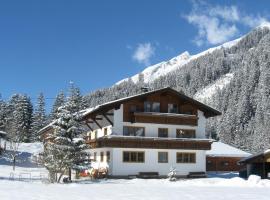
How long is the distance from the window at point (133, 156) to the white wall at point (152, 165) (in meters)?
0.35

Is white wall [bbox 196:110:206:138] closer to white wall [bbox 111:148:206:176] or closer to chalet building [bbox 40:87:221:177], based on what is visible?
chalet building [bbox 40:87:221:177]

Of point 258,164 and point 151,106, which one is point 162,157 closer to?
point 151,106

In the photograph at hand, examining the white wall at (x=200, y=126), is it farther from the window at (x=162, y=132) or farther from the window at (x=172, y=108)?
the window at (x=162, y=132)

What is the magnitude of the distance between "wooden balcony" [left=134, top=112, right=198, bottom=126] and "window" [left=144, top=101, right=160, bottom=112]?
124 cm

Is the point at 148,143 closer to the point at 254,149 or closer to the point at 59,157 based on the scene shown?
the point at 59,157

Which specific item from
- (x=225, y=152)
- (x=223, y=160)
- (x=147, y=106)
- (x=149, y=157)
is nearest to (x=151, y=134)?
(x=149, y=157)

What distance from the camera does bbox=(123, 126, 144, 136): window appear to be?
170 ft

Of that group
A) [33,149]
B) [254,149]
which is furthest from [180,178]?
[254,149]

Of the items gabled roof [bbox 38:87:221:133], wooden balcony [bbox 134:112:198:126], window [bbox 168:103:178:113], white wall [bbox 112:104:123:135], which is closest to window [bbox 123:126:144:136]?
white wall [bbox 112:104:123:135]

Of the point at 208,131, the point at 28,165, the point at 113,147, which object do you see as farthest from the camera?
the point at 208,131

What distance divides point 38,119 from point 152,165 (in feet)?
189

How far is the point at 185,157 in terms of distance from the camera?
5431cm

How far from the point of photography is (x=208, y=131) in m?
143

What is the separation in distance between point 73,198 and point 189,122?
100ft
